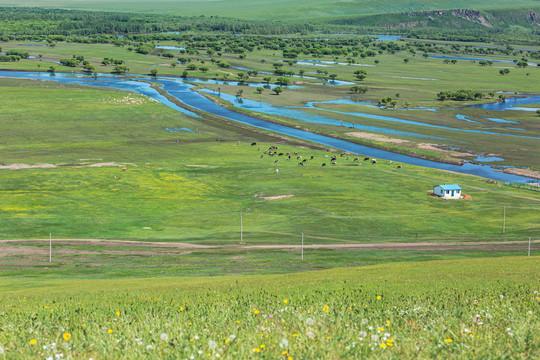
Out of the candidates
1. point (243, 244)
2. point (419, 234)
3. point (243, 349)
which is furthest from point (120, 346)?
point (419, 234)

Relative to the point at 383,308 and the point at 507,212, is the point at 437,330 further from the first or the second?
the point at 507,212

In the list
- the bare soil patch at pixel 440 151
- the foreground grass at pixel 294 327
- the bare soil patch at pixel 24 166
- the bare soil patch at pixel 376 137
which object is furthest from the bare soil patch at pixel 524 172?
the foreground grass at pixel 294 327

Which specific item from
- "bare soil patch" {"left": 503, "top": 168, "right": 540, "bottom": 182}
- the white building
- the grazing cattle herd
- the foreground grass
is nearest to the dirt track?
the white building

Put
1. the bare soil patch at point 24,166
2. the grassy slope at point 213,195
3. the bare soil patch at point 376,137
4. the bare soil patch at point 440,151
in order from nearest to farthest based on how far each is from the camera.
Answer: the grassy slope at point 213,195, the bare soil patch at point 24,166, the bare soil patch at point 440,151, the bare soil patch at point 376,137

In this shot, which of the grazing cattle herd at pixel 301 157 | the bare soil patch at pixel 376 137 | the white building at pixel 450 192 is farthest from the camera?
the bare soil patch at pixel 376 137

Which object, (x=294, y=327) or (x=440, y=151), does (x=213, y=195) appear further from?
(x=294, y=327)

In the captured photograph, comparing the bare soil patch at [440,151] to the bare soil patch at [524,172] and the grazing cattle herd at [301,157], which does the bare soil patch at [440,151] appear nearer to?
the bare soil patch at [524,172]

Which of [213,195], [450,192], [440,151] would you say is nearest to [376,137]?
[440,151]

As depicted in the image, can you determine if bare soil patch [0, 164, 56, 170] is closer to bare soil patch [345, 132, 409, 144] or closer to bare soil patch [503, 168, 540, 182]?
bare soil patch [345, 132, 409, 144]

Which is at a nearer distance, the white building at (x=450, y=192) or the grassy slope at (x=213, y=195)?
the grassy slope at (x=213, y=195)
